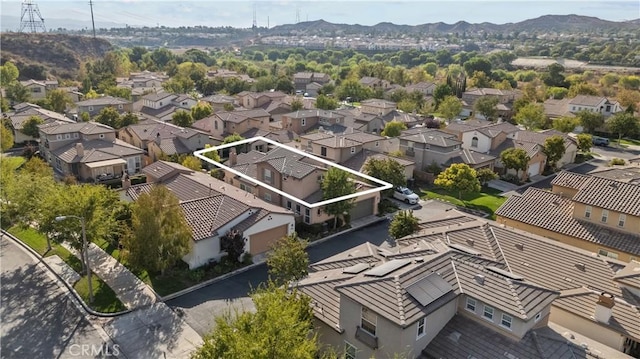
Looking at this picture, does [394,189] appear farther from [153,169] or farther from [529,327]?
[529,327]

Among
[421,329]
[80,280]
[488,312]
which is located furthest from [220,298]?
[488,312]

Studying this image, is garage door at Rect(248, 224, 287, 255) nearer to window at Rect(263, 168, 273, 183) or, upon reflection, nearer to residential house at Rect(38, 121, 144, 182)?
window at Rect(263, 168, 273, 183)

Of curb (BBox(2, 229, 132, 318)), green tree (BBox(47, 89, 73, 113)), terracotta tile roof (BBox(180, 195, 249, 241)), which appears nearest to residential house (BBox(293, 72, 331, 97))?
green tree (BBox(47, 89, 73, 113))

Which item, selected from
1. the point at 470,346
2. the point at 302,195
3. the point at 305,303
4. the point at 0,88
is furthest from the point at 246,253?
the point at 0,88

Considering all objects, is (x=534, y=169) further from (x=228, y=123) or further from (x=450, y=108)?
(x=228, y=123)

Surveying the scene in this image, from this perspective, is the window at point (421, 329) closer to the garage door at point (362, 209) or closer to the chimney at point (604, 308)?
the chimney at point (604, 308)

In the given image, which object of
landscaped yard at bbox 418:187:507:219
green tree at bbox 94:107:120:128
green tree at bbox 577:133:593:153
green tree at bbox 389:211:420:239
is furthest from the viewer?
green tree at bbox 94:107:120:128
